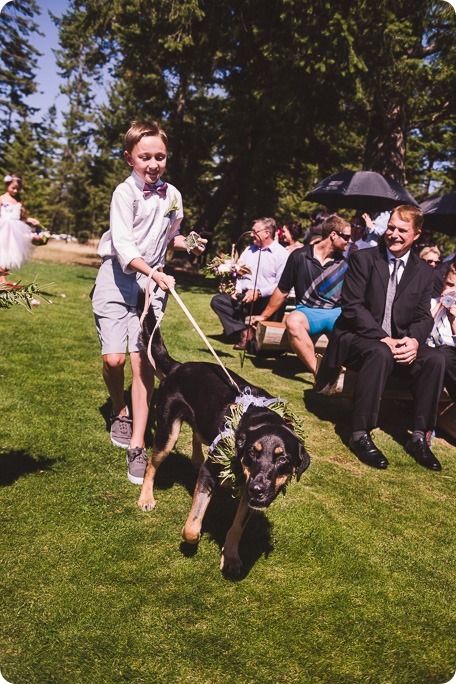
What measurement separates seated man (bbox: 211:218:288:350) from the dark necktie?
2.70 metres

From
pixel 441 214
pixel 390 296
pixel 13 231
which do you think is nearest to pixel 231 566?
pixel 390 296

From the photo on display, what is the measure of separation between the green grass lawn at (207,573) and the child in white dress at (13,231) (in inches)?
234

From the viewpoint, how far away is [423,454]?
16.5 feet

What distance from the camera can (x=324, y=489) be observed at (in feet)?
13.9

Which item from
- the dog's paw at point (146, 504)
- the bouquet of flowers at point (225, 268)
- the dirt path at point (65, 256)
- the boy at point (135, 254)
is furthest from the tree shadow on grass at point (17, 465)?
the dirt path at point (65, 256)

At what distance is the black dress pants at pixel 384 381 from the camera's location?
16.6 ft

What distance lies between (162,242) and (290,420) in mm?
1924

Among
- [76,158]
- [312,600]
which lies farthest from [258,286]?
[76,158]

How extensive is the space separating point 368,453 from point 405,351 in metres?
1.16

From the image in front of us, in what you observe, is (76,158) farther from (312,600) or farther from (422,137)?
(312,600)

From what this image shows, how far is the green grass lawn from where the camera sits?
239 cm

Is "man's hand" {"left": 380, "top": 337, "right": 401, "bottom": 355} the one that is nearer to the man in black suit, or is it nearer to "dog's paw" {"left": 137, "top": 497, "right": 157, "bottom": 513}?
the man in black suit

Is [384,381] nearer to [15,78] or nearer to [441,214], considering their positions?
[441,214]

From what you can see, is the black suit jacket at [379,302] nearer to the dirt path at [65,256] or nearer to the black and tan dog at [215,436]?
the black and tan dog at [215,436]
